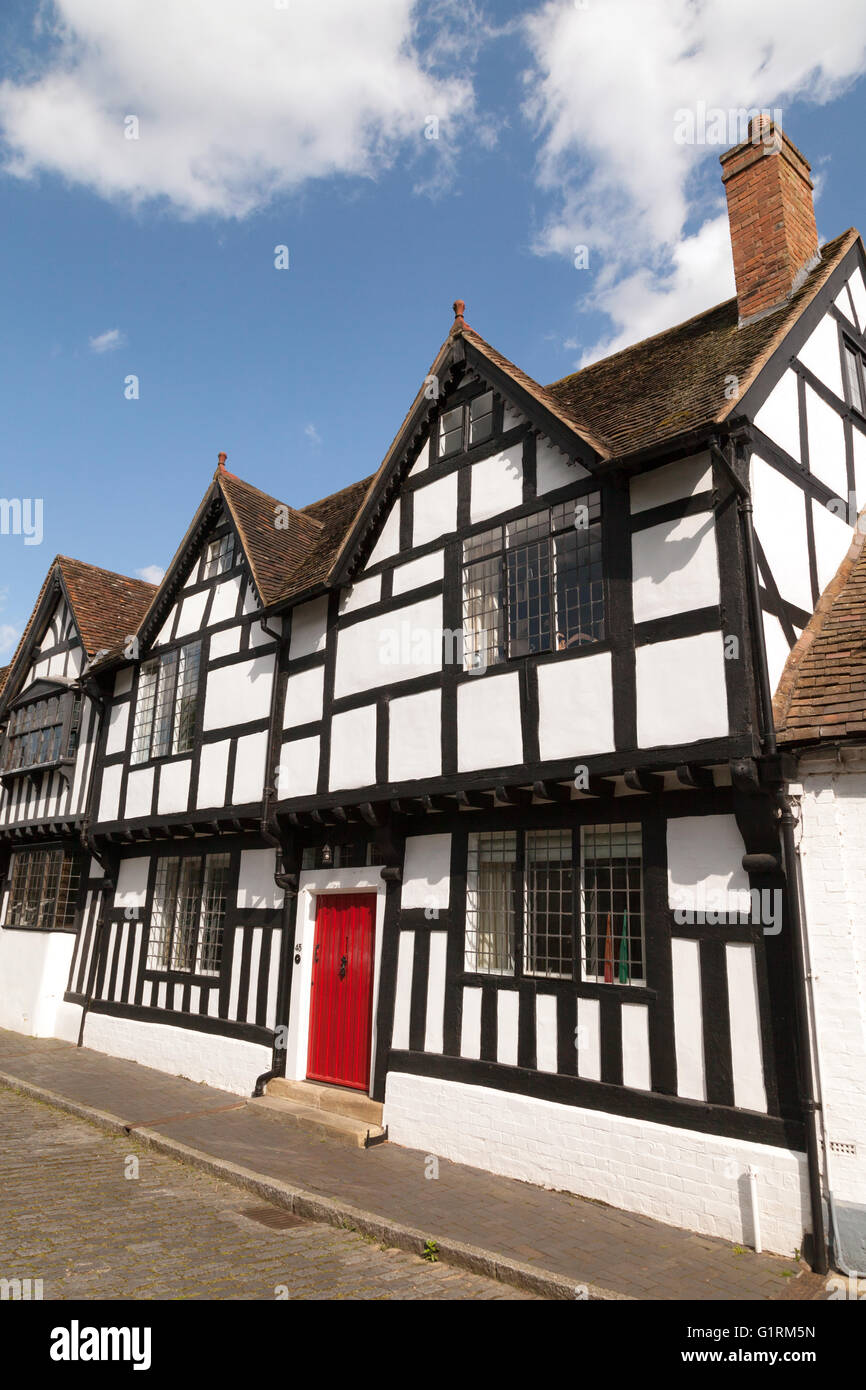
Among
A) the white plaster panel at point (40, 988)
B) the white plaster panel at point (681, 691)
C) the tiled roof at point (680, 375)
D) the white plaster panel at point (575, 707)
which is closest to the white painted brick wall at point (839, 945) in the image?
the white plaster panel at point (681, 691)

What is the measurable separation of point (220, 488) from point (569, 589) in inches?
307

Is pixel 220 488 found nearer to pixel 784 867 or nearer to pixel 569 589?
pixel 569 589

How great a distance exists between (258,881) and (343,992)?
2.35 metres

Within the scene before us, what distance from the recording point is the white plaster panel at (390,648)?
996 centimetres

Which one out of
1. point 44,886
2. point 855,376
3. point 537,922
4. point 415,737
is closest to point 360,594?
point 415,737

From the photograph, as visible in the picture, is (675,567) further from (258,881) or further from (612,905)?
(258,881)

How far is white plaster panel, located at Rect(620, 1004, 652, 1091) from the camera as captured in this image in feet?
24.6

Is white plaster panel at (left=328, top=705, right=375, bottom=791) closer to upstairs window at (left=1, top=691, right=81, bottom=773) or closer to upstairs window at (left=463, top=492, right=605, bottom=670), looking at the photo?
upstairs window at (left=463, top=492, right=605, bottom=670)

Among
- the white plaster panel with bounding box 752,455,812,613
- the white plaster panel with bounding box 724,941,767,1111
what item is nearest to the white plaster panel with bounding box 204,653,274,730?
the white plaster panel with bounding box 752,455,812,613

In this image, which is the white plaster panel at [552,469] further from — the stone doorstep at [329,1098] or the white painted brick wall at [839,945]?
the stone doorstep at [329,1098]

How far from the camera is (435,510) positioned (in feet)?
34.3

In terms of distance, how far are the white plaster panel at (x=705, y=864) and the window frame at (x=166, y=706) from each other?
27.3 ft

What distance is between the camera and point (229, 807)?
12.4 metres
